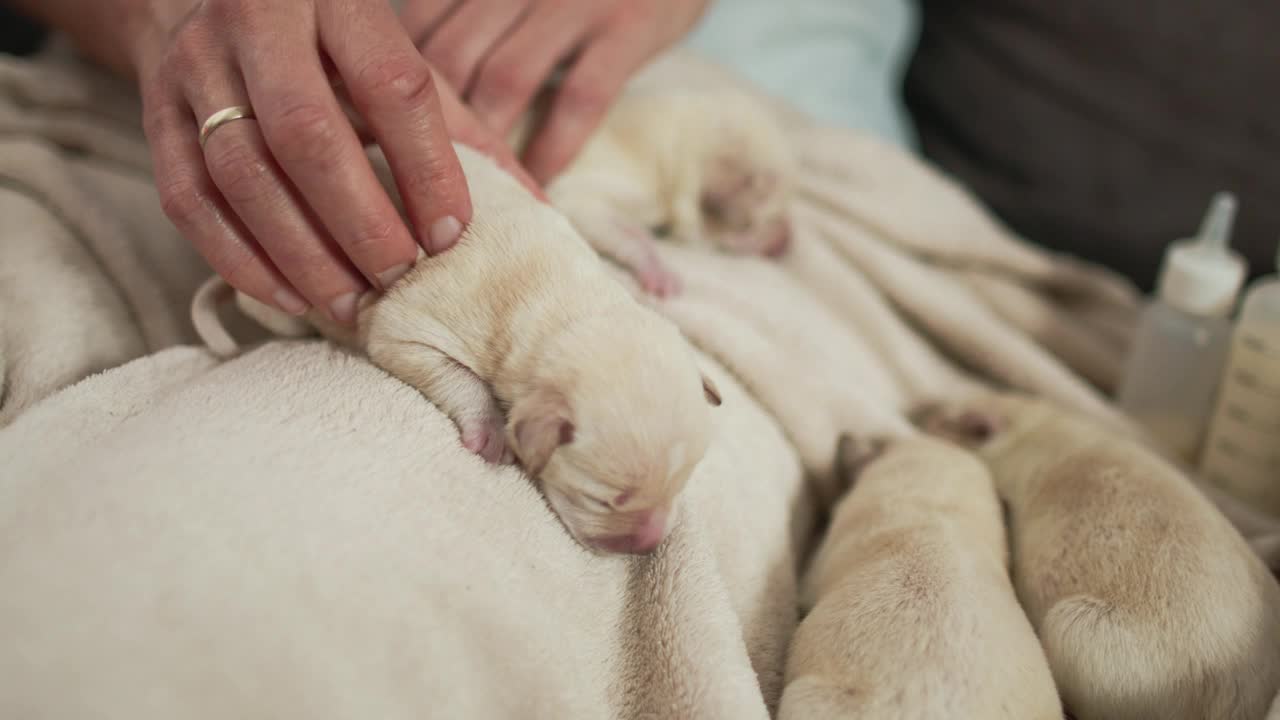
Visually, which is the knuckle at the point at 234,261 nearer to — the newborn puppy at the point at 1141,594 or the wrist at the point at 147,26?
the wrist at the point at 147,26

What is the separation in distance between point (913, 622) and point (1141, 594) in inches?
11.4

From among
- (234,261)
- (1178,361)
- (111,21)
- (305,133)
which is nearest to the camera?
(305,133)

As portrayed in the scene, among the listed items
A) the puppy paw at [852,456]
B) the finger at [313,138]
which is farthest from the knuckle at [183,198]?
the puppy paw at [852,456]

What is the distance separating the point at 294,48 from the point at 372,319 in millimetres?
289

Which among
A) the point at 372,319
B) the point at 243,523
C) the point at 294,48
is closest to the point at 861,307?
the point at 372,319

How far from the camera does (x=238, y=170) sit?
920mm

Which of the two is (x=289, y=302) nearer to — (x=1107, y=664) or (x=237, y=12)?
(x=237, y=12)

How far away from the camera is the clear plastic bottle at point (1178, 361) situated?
1535 millimetres

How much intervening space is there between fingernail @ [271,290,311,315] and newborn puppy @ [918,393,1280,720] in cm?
93

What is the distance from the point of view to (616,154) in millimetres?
1714

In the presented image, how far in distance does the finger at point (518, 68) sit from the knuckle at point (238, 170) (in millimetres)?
482

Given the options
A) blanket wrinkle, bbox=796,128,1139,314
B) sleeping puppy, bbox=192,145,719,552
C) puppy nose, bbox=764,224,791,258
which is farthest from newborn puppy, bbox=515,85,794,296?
sleeping puppy, bbox=192,145,719,552

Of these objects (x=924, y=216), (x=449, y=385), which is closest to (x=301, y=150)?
(x=449, y=385)

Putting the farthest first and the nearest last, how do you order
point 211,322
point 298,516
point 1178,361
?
1. point 1178,361
2. point 211,322
3. point 298,516
